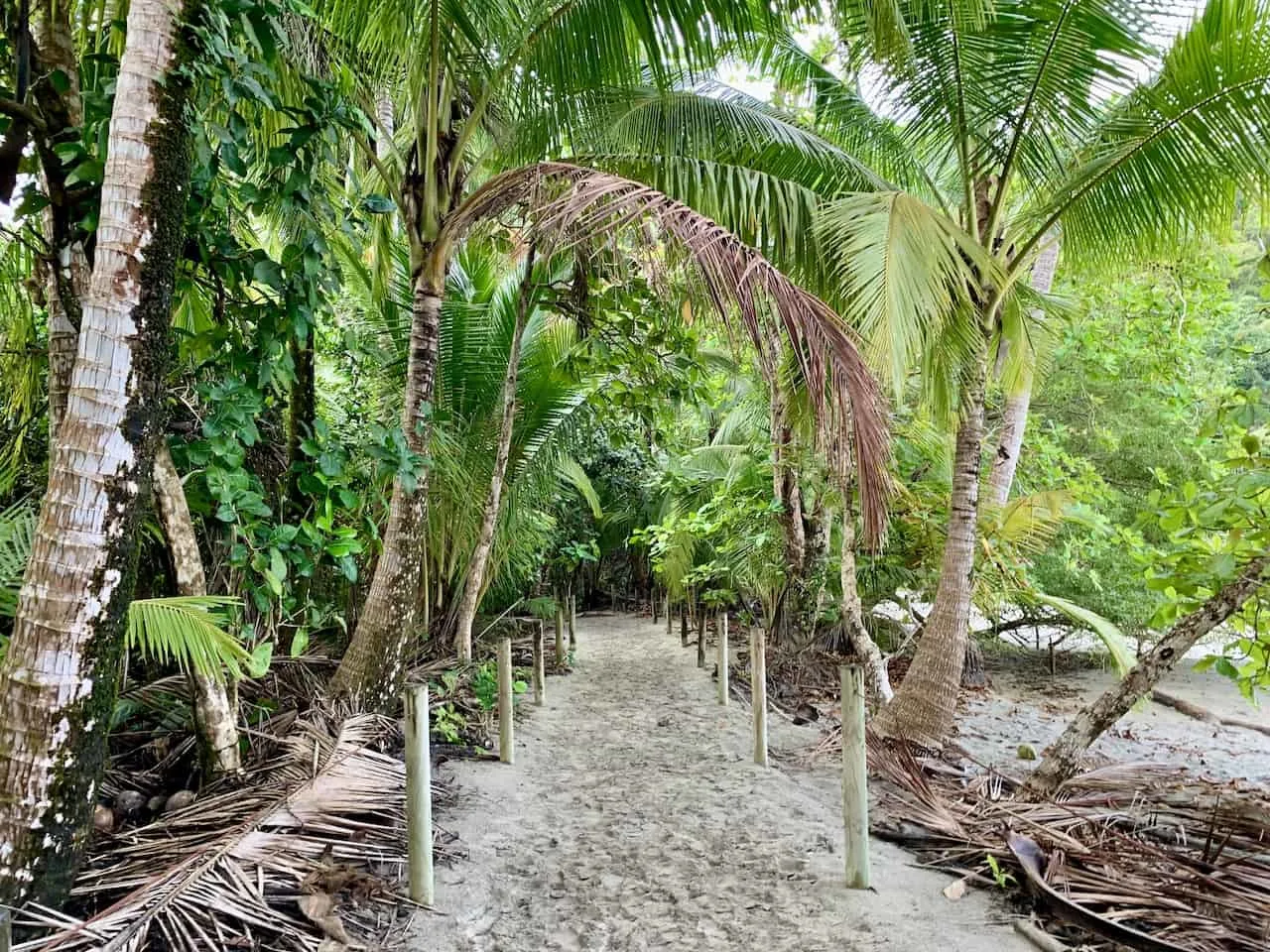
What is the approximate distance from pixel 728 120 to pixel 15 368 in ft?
13.8

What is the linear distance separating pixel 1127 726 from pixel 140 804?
7349mm

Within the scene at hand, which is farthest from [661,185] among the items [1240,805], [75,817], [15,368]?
[1240,805]

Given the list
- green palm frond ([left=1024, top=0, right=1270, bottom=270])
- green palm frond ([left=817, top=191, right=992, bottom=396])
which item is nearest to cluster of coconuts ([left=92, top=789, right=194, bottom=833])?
green palm frond ([left=817, top=191, right=992, bottom=396])

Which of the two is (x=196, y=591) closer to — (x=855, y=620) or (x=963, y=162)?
(x=855, y=620)

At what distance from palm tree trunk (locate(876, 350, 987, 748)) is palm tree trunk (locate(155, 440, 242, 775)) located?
153 inches

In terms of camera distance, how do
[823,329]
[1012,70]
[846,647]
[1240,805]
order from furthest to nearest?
[846,647], [1012,70], [1240,805], [823,329]

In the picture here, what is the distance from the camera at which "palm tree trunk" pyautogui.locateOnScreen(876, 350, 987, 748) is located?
184 inches

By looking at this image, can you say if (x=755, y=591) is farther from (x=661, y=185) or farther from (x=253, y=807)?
(x=253, y=807)

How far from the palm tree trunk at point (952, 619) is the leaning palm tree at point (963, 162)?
0.04ft

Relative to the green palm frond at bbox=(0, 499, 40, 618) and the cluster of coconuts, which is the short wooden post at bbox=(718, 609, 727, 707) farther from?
the green palm frond at bbox=(0, 499, 40, 618)

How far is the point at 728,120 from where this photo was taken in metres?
4.85

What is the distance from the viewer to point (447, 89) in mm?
4078

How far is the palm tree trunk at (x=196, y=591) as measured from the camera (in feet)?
9.88

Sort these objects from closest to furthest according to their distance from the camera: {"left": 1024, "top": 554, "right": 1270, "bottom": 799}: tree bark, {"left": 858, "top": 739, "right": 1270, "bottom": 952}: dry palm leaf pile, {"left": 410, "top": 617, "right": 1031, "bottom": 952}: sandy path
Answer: {"left": 858, "top": 739, "right": 1270, "bottom": 952}: dry palm leaf pile
{"left": 410, "top": 617, "right": 1031, "bottom": 952}: sandy path
{"left": 1024, "top": 554, "right": 1270, "bottom": 799}: tree bark
